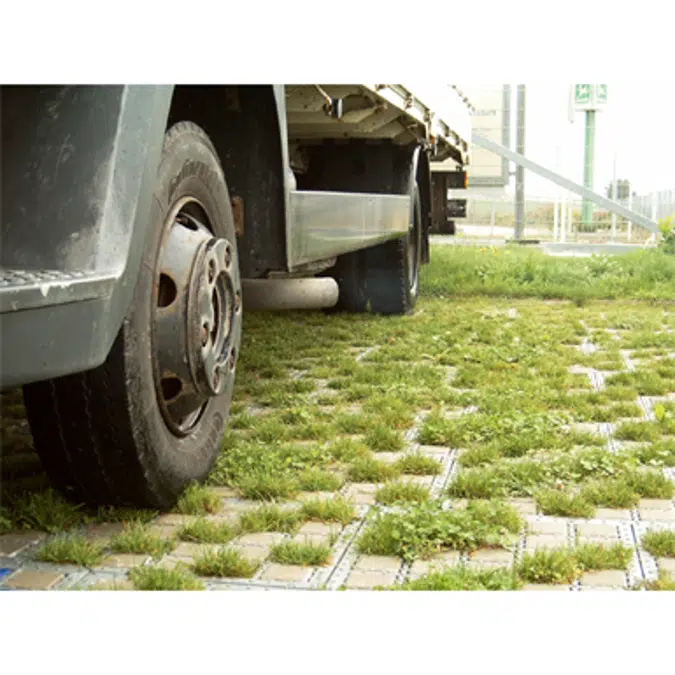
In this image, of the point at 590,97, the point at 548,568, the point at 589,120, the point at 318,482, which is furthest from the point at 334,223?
the point at 589,120

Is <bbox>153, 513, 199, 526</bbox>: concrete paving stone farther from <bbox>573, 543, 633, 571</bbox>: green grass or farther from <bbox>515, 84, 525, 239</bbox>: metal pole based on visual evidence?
<bbox>515, 84, 525, 239</bbox>: metal pole

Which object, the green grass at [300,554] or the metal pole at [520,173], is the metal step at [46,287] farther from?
the metal pole at [520,173]

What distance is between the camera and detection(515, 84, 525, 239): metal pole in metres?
20.0

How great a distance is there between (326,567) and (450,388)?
2.80 metres

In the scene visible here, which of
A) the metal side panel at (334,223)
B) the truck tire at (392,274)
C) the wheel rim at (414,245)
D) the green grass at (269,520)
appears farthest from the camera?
the wheel rim at (414,245)

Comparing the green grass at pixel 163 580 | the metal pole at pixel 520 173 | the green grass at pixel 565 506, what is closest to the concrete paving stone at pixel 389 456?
the green grass at pixel 565 506

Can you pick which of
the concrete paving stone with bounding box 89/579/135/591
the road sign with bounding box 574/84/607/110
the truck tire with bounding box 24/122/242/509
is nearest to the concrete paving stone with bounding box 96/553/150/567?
the concrete paving stone with bounding box 89/579/135/591

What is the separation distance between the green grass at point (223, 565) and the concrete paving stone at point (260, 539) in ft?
0.68

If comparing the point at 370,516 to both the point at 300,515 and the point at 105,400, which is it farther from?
the point at 105,400

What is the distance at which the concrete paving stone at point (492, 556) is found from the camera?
9.78 ft

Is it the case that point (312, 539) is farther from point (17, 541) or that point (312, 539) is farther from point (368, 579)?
point (17, 541)

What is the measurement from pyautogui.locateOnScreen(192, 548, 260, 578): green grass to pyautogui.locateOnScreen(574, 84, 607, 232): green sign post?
18.1 metres

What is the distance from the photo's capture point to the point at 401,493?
362 centimetres
